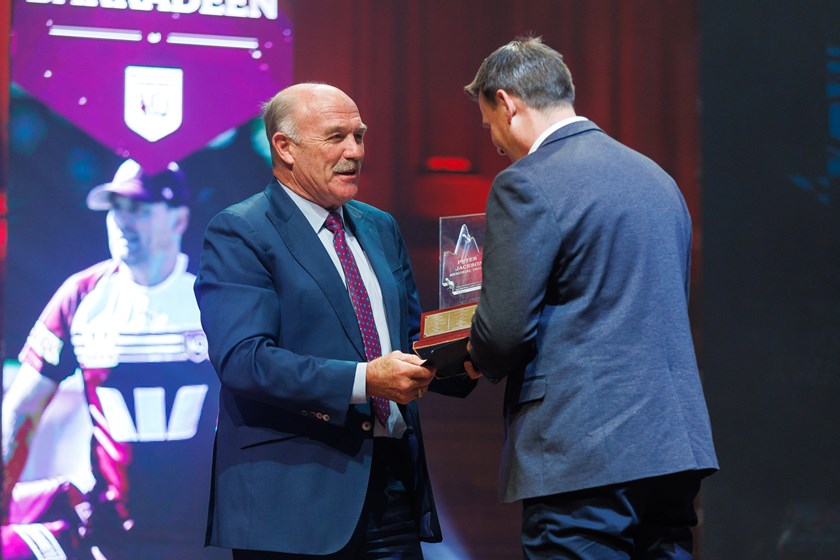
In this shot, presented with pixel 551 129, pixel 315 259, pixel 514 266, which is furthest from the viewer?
pixel 315 259

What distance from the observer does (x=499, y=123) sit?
208cm

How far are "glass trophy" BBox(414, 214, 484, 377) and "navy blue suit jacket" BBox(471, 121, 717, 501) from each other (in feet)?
0.67

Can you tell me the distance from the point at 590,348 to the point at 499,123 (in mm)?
566

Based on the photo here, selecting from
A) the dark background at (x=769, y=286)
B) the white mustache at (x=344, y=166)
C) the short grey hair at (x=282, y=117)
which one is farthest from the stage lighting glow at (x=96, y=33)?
the dark background at (x=769, y=286)

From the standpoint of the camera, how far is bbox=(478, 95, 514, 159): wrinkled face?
81.0 inches

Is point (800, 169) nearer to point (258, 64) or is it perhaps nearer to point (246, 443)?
point (258, 64)

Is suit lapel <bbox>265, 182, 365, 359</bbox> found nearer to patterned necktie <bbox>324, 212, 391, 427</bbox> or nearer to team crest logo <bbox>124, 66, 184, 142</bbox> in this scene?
Answer: patterned necktie <bbox>324, 212, 391, 427</bbox>

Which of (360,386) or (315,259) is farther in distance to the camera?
(315,259)

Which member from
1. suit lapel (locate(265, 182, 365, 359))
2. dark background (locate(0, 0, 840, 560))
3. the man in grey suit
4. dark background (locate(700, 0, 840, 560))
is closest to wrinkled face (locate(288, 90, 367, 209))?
suit lapel (locate(265, 182, 365, 359))

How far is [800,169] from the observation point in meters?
3.80

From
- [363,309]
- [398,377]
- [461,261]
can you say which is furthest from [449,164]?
[398,377]

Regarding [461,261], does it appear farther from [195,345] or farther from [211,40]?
[211,40]

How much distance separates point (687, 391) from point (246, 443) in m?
1.02

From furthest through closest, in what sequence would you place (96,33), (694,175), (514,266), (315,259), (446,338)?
(694,175) → (96,33) → (315,259) → (446,338) → (514,266)
